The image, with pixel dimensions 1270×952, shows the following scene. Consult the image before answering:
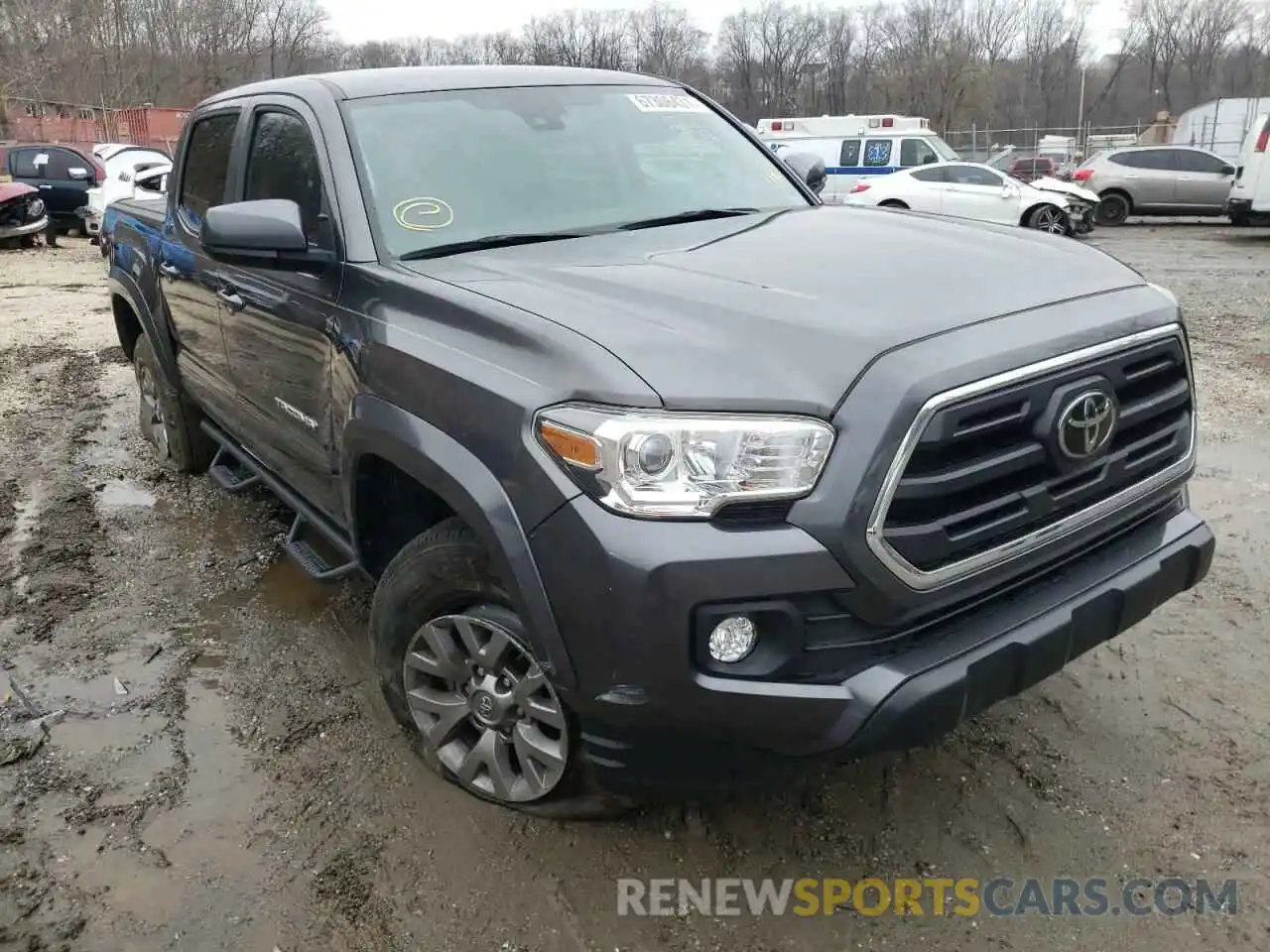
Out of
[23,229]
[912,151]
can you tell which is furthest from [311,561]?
[912,151]

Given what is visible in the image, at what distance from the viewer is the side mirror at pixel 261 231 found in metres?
2.89

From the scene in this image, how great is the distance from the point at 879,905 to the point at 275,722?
196cm

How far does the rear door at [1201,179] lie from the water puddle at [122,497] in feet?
66.4

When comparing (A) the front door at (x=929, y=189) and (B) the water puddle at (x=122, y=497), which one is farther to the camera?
(A) the front door at (x=929, y=189)

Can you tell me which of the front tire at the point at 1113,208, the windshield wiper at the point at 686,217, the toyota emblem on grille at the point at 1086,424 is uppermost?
the windshield wiper at the point at 686,217

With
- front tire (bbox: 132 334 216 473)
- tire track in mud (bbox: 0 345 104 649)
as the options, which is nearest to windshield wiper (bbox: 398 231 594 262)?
tire track in mud (bbox: 0 345 104 649)

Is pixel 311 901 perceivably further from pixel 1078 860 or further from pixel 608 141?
pixel 608 141

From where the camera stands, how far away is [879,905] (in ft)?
8.13

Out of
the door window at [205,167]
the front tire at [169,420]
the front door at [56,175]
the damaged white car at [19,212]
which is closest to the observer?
the door window at [205,167]

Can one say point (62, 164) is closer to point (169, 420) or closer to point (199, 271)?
point (169, 420)

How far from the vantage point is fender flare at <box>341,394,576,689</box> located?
2170mm

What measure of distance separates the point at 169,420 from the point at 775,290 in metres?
4.11

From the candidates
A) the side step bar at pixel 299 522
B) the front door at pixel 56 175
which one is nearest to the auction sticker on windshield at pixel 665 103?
the side step bar at pixel 299 522

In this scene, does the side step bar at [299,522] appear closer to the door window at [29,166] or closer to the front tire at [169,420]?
the front tire at [169,420]
